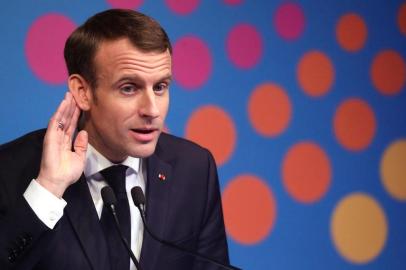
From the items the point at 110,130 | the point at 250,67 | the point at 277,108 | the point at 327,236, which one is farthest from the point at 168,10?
the point at 327,236

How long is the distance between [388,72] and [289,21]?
0.52 meters

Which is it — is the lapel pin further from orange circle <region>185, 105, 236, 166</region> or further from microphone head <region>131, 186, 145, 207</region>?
orange circle <region>185, 105, 236, 166</region>

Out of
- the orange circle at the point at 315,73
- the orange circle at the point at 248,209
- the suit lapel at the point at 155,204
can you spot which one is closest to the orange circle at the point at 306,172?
the orange circle at the point at 248,209

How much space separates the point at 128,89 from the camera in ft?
5.17

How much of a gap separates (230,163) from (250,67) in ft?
1.24

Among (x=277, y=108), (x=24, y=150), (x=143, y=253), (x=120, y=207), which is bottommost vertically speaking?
(x=143, y=253)

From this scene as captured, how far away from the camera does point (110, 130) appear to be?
1603 millimetres

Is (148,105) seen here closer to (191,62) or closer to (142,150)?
(142,150)

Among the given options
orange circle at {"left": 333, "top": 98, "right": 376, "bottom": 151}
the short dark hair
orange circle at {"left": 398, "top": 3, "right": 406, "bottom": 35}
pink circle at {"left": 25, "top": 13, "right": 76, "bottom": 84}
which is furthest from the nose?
orange circle at {"left": 398, "top": 3, "right": 406, "bottom": 35}

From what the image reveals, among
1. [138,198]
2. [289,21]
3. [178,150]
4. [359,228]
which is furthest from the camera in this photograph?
[359,228]

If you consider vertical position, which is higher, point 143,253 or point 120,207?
point 120,207

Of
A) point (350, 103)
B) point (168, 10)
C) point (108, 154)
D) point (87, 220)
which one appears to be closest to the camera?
point (87, 220)

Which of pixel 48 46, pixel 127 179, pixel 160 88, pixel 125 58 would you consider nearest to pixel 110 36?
pixel 125 58

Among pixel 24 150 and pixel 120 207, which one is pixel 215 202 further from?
pixel 24 150
